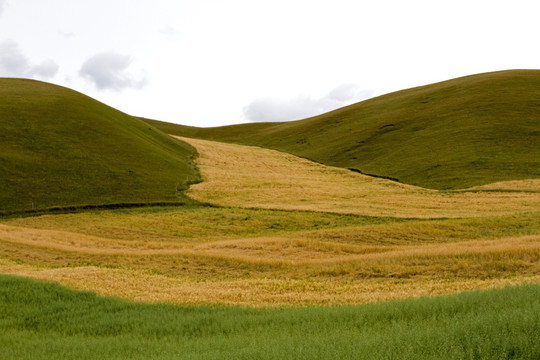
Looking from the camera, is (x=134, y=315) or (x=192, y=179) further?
(x=192, y=179)

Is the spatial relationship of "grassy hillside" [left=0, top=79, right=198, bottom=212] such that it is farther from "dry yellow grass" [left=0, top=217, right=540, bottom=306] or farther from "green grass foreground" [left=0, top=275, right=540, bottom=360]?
"green grass foreground" [left=0, top=275, right=540, bottom=360]

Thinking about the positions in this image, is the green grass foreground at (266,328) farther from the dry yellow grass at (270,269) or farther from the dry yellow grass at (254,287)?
the dry yellow grass at (270,269)

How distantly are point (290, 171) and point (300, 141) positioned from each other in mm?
34826

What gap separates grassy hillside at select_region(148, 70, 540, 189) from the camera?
60.0 metres

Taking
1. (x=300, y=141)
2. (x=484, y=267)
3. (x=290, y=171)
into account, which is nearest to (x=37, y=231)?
(x=484, y=267)

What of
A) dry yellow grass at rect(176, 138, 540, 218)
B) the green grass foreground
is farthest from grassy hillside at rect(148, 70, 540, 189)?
the green grass foreground

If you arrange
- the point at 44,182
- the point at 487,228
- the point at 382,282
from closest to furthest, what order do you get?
1. the point at 382,282
2. the point at 487,228
3. the point at 44,182

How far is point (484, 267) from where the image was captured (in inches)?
747

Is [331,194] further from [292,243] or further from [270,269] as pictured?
[270,269]

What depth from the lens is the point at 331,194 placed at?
5156 centimetres

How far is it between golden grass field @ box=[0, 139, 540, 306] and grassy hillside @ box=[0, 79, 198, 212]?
4839 mm

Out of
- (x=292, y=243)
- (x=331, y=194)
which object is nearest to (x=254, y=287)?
(x=292, y=243)

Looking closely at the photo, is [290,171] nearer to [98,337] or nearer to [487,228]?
[487,228]

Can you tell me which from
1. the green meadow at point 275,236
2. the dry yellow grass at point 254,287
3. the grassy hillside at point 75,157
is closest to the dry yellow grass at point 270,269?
the dry yellow grass at point 254,287
